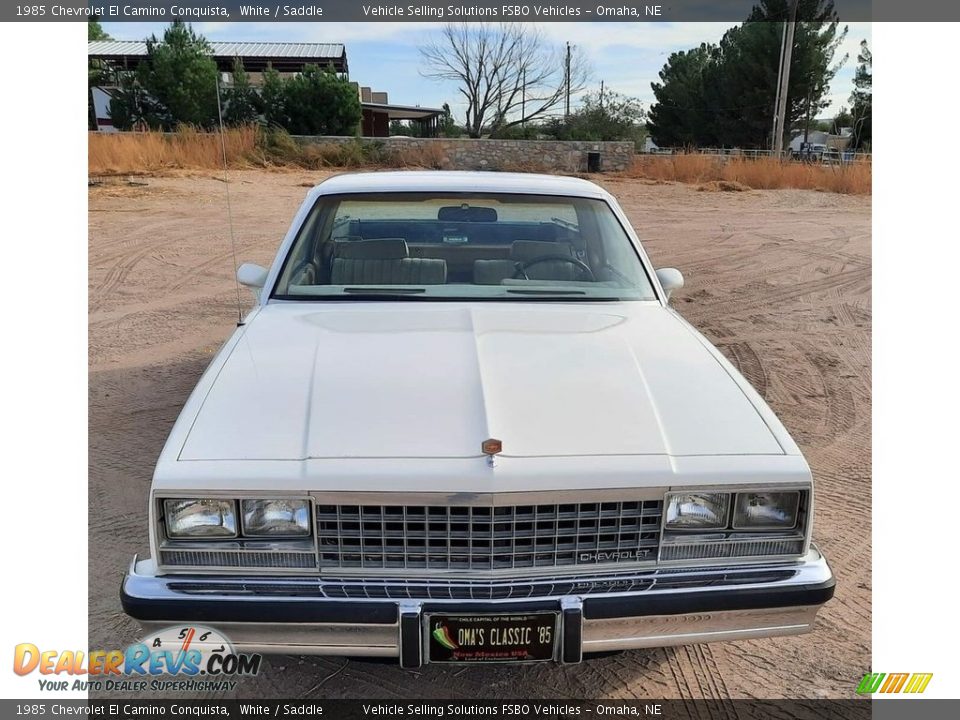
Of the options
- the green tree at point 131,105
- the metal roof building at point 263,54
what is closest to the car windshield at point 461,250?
the green tree at point 131,105

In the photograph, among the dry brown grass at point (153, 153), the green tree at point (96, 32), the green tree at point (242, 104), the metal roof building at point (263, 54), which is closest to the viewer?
the dry brown grass at point (153, 153)

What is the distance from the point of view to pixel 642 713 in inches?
96.0

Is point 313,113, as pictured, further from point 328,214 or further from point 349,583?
point 349,583

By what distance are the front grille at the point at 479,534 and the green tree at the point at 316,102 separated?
21990 millimetres

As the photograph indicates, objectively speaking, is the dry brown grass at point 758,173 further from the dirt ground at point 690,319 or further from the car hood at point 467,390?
the car hood at point 467,390

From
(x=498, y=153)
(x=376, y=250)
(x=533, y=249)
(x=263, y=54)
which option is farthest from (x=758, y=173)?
(x=263, y=54)

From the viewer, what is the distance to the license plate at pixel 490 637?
80.3 inches

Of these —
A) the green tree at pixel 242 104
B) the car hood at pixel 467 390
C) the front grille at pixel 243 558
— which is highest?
the green tree at pixel 242 104

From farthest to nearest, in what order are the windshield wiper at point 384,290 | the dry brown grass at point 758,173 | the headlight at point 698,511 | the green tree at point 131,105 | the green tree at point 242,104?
the green tree at point 131,105, the green tree at point 242,104, the dry brown grass at point 758,173, the windshield wiper at point 384,290, the headlight at point 698,511

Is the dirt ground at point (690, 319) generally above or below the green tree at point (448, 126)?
below

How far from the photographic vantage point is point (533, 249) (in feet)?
11.7

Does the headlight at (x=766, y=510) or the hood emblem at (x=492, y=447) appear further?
the headlight at (x=766, y=510)

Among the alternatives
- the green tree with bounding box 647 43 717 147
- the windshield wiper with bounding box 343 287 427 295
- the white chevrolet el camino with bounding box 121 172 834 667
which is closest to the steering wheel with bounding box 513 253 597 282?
the windshield wiper with bounding box 343 287 427 295

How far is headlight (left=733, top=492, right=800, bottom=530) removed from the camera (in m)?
2.18
